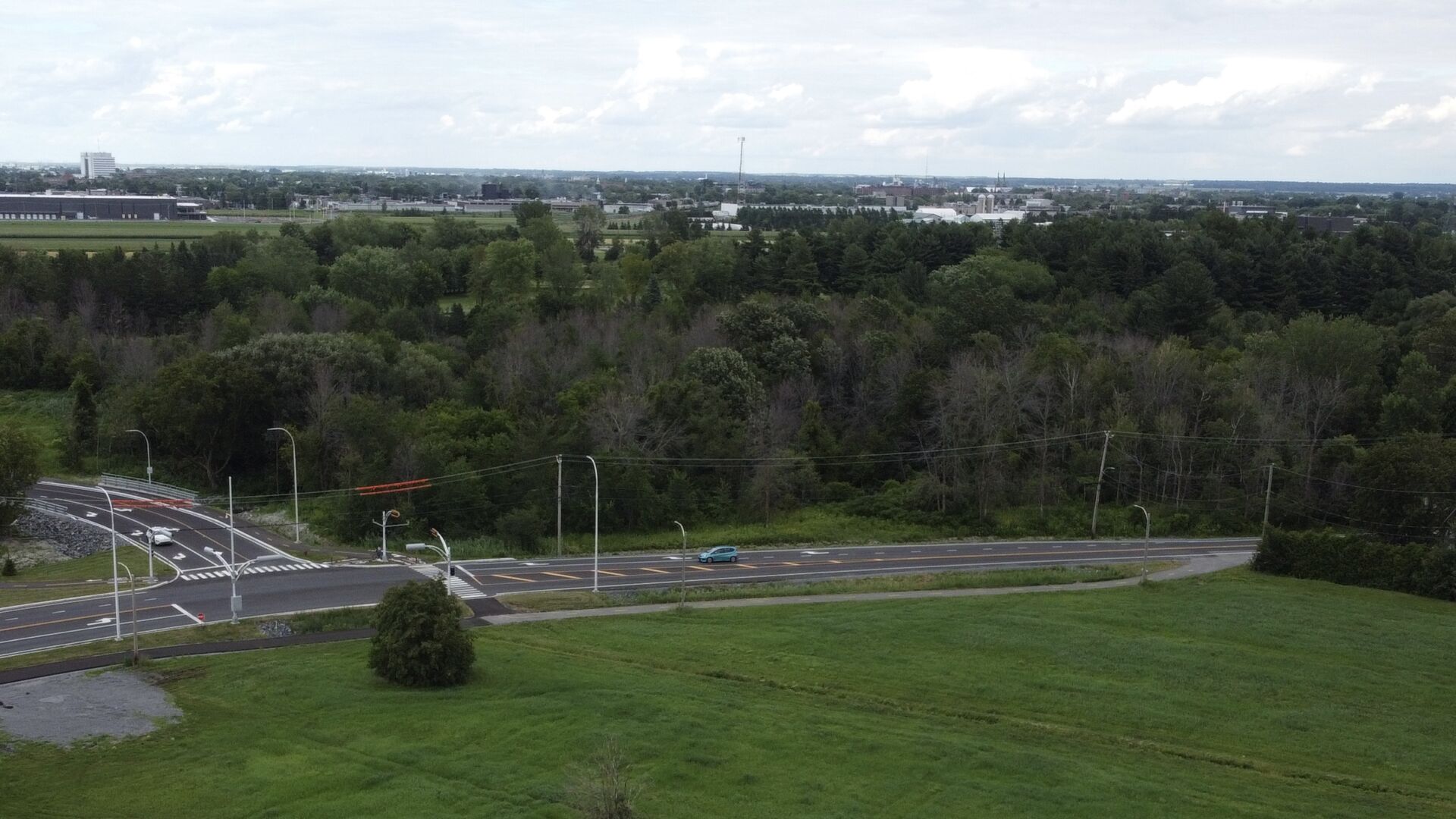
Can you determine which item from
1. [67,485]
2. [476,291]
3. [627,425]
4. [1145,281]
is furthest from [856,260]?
[67,485]

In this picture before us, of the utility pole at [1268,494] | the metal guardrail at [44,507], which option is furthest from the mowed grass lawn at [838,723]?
the metal guardrail at [44,507]

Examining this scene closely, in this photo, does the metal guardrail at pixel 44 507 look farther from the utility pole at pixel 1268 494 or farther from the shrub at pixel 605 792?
the utility pole at pixel 1268 494

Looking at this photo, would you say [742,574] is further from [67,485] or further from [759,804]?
[67,485]

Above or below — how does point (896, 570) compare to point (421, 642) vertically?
below

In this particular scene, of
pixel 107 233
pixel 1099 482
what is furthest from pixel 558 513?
pixel 107 233

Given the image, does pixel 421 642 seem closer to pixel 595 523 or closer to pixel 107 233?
pixel 595 523

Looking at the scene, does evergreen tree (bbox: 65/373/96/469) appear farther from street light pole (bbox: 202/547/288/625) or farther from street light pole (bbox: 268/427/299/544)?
street light pole (bbox: 202/547/288/625)

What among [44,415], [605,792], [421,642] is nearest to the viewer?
[605,792]
